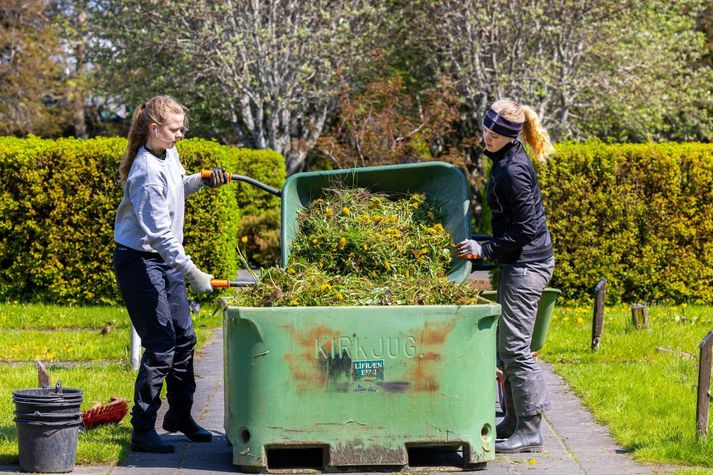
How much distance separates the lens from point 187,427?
614 cm

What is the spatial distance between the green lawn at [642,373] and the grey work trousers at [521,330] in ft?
2.15

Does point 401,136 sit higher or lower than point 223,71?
lower

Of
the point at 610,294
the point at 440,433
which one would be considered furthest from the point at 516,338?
the point at 610,294

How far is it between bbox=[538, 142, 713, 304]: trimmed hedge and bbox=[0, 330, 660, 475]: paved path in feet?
15.0

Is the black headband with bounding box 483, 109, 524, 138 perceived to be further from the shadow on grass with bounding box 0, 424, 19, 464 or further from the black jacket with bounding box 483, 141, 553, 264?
the shadow on grass with bounding box 0, 424, 19, 464

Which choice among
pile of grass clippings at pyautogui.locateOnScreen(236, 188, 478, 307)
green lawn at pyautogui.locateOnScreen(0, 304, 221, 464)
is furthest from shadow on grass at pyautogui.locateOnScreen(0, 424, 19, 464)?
pile of grass clippings at pyautogui.locateOnScreen(236, 188, 478, 307)

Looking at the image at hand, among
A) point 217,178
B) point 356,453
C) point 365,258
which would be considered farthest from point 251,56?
point 356,453

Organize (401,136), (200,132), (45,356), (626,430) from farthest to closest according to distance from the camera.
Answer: (200,132) → (401,136) → (45,356) → (626,430)

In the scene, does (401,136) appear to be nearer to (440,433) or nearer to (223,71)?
(223,71)

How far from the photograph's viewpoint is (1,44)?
26016mm

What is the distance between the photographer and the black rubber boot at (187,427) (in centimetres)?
611

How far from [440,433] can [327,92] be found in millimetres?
13967

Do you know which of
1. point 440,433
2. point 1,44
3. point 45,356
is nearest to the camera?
point 440,433

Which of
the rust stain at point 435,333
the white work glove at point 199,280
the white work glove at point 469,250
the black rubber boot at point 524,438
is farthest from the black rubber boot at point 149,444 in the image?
the white work glove at point 469,250
